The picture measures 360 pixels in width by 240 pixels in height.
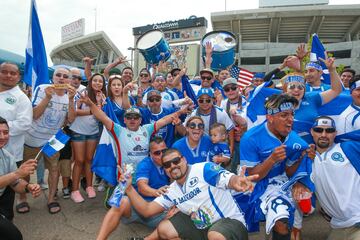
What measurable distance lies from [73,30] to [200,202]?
2337 inches

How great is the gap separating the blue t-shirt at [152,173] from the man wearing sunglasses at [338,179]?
1.74m

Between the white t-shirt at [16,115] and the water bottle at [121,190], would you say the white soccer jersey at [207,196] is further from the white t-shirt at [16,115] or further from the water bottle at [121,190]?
the white t-shirt at [16,115]

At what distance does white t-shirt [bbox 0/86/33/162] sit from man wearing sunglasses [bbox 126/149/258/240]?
2064mm

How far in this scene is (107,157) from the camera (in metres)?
4.42

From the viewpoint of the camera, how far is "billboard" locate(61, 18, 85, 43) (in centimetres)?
5453

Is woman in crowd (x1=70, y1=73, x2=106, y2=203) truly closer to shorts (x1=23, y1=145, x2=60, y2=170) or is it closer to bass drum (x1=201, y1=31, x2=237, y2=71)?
shorts (x1=23, y1=145, x2=60, y2=170)

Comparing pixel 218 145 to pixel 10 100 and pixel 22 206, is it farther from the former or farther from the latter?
pixel 22 206

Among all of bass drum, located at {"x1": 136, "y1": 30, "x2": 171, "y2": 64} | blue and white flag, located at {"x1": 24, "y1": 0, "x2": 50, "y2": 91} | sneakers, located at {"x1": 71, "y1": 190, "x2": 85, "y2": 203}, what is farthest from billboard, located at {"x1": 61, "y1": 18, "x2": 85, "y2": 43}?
sneakers, located at {"x1": 71, "y1": 190, "x2": 85, "y2": 203}

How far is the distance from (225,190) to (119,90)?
258 cm

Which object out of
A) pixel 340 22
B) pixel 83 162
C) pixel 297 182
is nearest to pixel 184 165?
pixel 297 182

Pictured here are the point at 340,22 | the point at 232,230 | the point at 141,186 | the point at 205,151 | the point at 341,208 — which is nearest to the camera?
the point at 232,230

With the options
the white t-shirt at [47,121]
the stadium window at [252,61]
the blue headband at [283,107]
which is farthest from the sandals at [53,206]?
the stadium window at [252,61]

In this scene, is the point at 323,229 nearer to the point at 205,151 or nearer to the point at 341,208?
the point at 341,208

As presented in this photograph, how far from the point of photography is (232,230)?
275 cm
